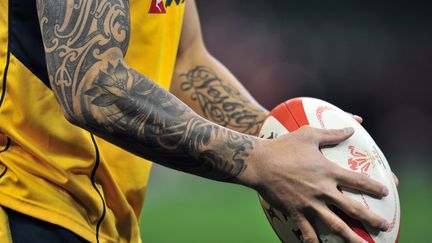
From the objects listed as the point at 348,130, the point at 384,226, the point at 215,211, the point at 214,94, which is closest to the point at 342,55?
the point at 215,211

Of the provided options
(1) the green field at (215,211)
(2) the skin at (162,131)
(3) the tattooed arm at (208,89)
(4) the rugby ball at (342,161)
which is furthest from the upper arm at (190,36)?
(1) the green field at (215,211)

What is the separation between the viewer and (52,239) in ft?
8.44

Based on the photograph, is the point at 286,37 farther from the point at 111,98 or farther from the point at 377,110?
the point at 111,98

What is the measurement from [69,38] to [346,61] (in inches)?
391

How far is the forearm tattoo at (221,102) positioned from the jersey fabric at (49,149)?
711 mm

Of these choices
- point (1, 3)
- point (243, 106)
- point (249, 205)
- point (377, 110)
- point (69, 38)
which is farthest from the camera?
point (377, 110)

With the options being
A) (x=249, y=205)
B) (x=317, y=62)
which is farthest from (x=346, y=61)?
(x=249, y=205)

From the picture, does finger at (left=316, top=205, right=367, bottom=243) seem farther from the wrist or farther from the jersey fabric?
the jersey fabric

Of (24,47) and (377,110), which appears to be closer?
(24,47)

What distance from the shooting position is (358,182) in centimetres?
226

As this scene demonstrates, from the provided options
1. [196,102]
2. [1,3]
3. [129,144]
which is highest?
[1,3]

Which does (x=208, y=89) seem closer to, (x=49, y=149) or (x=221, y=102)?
(x=221, y=102)

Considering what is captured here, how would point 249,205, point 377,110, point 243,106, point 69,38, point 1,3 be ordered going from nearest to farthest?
1. point 69,38
2. point 1,3
3. point 243,106
4. point 249,205
5. point 377,110

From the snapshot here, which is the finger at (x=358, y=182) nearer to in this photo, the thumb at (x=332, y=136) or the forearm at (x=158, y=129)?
the thumb at (x=332, y=136)
